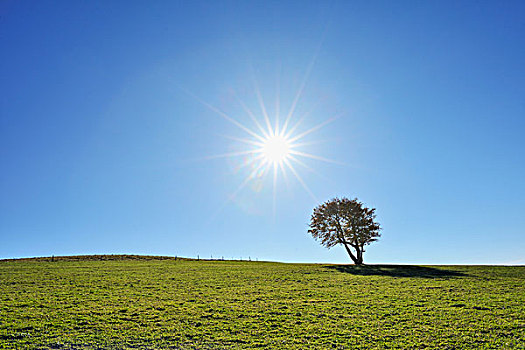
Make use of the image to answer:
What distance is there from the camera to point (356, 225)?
2606 inches

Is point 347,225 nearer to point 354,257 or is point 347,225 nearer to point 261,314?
point 354,257

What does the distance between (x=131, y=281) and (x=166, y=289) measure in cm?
757

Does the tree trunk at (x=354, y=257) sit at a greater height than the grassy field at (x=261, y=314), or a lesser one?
greater

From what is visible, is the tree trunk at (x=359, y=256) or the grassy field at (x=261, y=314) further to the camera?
the tree trunk at (x=359, y=256)

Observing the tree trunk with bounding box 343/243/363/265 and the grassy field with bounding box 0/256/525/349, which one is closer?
the grassy field with bounding box 0/256/525/349

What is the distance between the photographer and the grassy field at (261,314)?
18.2 metres

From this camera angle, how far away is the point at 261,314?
930 inches

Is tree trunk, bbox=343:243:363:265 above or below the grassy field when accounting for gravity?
above

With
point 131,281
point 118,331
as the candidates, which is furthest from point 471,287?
point 131,281

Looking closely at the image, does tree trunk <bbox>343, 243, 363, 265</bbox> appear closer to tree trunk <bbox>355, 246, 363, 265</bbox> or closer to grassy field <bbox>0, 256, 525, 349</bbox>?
tree trunk <bbox>355, 246, 363, 265</bbox>

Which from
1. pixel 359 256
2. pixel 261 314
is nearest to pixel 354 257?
pixel 359 256

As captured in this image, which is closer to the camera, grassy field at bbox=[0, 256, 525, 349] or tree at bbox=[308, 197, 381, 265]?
grassy field at bbox=[0, 256, 525, 349]

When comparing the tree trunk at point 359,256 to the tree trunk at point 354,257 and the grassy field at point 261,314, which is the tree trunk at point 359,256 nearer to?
the tree trunk at point 354,257

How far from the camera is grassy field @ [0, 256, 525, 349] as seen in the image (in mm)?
18156
